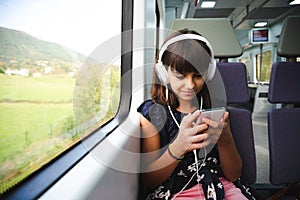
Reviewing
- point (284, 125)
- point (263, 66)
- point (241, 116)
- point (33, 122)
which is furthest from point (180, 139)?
point (263, 66)

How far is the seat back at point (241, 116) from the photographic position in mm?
1384

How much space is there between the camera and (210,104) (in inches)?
46.6

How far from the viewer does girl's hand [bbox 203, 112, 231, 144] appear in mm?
890

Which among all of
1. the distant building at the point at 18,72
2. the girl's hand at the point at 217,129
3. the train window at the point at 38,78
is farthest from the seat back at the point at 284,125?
the distant building at the point at 18,72

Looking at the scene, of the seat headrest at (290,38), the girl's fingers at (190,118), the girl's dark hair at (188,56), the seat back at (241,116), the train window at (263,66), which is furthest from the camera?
the train window at (263,66)

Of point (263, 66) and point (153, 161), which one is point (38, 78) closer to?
point (153, 161)

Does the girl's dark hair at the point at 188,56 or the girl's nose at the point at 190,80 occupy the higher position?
the girl's dark hair at the point at 188,56

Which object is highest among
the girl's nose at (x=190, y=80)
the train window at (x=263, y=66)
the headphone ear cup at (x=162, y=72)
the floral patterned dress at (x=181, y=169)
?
the train window at (x=263, y=66)

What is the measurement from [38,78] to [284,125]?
1.39 meters

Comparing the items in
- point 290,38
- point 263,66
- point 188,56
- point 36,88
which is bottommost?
point 36,88

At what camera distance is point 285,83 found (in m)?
1.51

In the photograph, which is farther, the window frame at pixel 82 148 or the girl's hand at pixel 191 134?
the girl's hand at pixel 191 134

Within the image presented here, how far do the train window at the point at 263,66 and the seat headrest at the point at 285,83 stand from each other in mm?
8163

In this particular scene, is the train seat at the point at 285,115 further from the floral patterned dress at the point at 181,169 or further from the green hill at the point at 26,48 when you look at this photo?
the green hill at the point at 26,48
